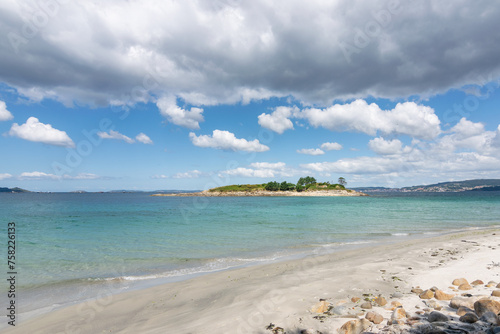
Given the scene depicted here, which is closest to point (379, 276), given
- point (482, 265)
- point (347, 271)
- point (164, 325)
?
point (347, 271)

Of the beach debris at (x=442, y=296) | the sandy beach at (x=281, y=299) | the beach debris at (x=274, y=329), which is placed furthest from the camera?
the beach debris at (x=442, y=296)

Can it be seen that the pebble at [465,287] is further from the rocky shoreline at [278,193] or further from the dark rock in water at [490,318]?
the rocky shoreline at [278,193]

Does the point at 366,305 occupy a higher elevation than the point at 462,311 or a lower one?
lower

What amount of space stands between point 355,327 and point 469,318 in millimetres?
2180

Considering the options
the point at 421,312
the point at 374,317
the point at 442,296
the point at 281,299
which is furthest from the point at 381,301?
the point at 281,299

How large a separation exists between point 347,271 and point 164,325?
24.0 feet

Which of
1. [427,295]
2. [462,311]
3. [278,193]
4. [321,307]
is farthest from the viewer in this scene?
[278,193]

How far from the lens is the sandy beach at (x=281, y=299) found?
6500 mm

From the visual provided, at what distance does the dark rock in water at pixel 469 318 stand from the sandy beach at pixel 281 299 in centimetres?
51

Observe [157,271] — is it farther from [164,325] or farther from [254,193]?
[254,193]

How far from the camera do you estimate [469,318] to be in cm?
526

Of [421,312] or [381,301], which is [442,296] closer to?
[421,312]

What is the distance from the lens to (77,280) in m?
12.3

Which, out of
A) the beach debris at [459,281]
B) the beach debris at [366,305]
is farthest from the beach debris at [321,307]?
the beach debris at [459,281]
